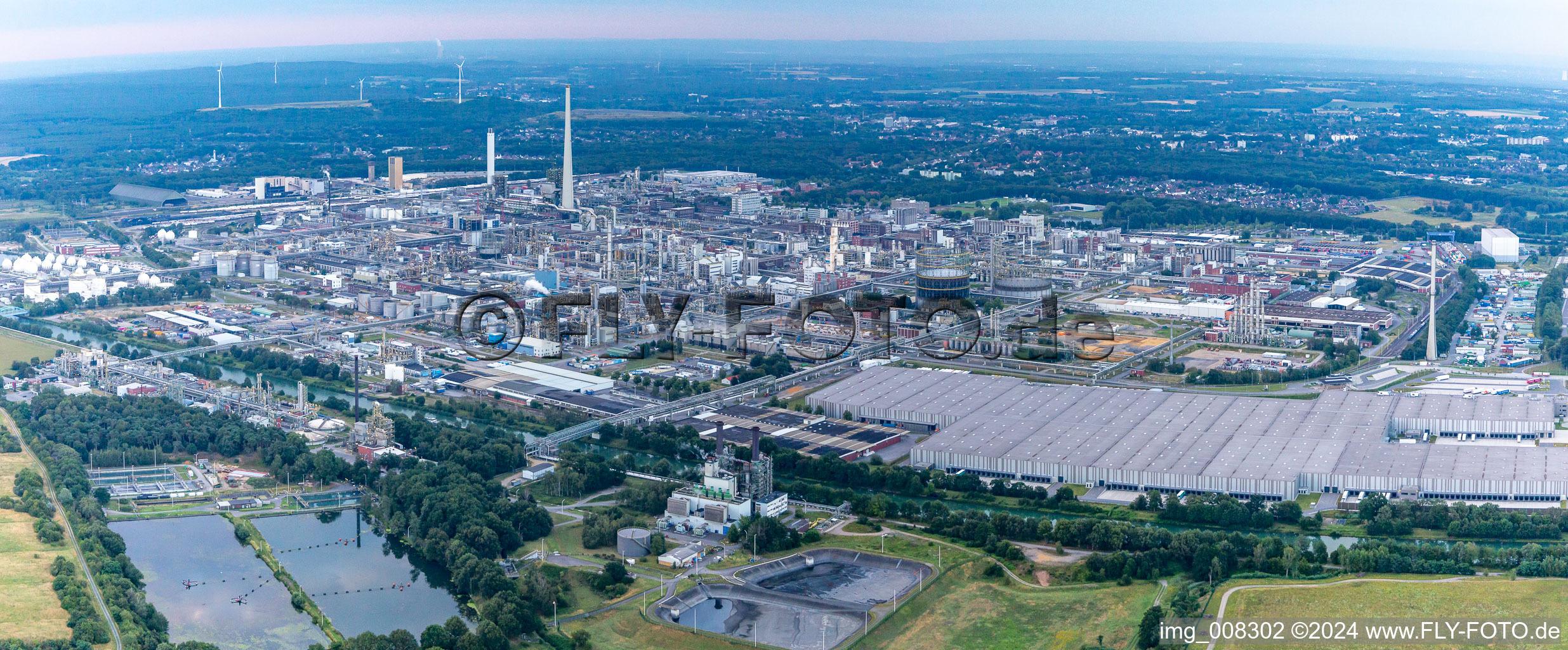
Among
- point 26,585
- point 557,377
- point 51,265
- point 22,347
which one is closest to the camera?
point 26,585

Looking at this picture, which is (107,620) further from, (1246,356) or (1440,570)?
(1246,356)

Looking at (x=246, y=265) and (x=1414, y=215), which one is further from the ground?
(x=1414, y=215)

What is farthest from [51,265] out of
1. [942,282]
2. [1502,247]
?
[1502,247]

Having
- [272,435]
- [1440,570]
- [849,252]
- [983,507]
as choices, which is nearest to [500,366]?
[272,435]

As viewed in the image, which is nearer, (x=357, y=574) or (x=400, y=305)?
(x=357, y=574)

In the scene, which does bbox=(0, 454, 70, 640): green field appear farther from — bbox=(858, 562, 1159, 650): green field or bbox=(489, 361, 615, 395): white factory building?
bbox=(489, 361, 615, 395): white factory building

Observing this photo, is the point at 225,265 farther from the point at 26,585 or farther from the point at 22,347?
the point at 26,585
